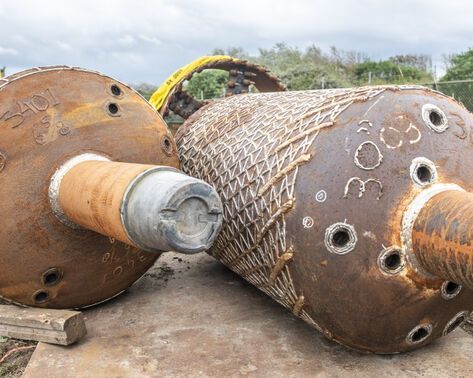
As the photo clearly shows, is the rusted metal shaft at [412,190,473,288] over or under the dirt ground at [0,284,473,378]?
over

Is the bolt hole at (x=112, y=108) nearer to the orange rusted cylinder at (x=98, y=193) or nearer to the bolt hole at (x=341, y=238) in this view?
the orange rusted cylinder at (x=98, y=193)

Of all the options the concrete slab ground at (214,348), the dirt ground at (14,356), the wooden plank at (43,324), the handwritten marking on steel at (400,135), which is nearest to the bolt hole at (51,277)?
the wooden plank at (43,324)

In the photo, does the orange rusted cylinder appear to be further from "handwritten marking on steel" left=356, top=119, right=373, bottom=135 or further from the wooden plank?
"handwritten marking on steel" left=356, top=119, right=373, bottom=135

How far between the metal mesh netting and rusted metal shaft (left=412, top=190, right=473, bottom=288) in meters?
0.46

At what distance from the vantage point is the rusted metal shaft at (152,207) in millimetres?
1591

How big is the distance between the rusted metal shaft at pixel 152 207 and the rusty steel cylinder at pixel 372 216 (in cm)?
49

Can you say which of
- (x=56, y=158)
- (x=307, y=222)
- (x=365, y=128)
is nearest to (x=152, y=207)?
(x=307, y=222)

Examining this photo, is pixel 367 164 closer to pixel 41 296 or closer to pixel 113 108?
pixel 113 108

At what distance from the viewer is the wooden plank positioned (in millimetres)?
2400

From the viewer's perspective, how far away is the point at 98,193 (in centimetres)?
200

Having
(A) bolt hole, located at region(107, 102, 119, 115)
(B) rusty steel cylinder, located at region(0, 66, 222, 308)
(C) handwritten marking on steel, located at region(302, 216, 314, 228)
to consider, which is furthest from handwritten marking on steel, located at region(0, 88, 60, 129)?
(C) handwritten marking on steel, located at region(302, 216, 314, 228)

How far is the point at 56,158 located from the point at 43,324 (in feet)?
2.43

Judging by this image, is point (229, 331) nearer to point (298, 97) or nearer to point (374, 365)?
point (374, 365)

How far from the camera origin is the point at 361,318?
199 centimetres
